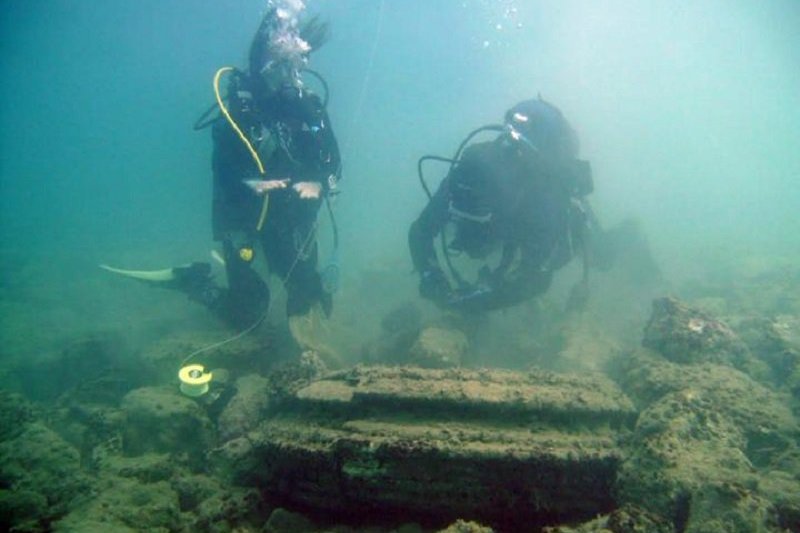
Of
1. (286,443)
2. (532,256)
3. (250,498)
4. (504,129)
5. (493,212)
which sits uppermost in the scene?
(504,129)

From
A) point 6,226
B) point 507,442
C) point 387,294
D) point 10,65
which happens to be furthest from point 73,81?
point 507,442

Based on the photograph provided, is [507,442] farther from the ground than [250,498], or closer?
farther from the ground

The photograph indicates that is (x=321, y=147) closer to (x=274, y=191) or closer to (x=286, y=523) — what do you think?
(x=274, y=191)

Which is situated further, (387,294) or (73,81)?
(73,81)

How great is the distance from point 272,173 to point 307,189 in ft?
2.69

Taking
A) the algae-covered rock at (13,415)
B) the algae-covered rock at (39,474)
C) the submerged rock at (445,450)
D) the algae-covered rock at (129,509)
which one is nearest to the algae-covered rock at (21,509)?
the algae-covered rock at (39,474)

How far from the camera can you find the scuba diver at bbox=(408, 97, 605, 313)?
251 inches

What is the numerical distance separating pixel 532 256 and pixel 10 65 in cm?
9172

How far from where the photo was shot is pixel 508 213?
640 cm

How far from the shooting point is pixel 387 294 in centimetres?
1227

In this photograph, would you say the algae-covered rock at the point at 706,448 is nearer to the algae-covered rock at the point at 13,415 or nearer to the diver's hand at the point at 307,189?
the diver's hand at the point at 307,189

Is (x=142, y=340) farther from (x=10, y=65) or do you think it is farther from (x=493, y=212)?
(x=10, y=65)

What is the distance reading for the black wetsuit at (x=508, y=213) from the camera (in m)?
6.36

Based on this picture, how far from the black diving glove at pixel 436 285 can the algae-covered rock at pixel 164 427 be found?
3324mm
